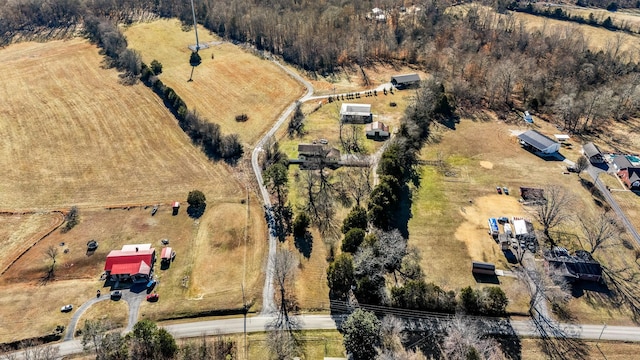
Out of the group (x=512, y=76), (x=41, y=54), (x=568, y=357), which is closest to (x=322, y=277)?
(x=568, y=357)

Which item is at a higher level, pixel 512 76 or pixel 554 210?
pixel 512 76

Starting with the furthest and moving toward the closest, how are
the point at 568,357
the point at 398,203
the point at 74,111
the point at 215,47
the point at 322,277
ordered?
the point at 215,47 → the point at 74,111 → the point at 398,203 → the point at 322,277 → the point at 568,357

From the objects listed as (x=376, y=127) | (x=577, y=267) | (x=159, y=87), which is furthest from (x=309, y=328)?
(x=159, y=87)

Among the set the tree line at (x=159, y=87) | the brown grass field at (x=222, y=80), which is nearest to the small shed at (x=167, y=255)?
the tree line at (x=159, y=87)

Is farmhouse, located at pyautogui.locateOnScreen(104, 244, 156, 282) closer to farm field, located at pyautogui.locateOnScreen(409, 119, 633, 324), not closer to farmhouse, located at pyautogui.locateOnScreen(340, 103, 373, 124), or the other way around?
farm field, located at pyautogui.locateOnScreen(409, 119, 633, 324)

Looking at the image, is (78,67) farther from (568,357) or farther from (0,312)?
(568,357)
